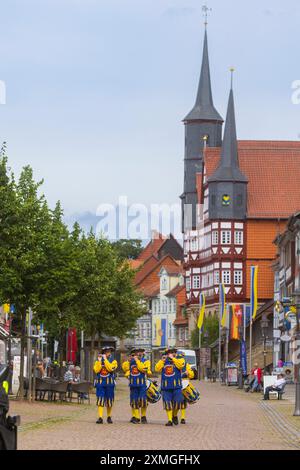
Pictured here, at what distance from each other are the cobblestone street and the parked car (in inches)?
227

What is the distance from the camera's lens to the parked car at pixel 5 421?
14289 mm

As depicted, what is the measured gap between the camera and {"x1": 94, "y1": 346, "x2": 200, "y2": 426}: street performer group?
30078 millimetres

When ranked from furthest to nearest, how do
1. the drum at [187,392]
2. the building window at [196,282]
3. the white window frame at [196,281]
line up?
1. the building window at [196,282]
2. the white window frame at [196,281]
3. the drum at [187,392]

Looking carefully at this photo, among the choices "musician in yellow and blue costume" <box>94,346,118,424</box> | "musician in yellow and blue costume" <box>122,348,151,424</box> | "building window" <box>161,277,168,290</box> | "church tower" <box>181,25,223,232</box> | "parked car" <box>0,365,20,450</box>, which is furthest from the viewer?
"building window" <box>161,277,168,290</box>

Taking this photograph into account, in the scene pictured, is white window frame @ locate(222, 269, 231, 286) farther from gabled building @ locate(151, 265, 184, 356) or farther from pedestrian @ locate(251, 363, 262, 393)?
pedestrian @ locate(251, 363, 262, 393)

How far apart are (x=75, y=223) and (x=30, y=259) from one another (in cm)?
1232

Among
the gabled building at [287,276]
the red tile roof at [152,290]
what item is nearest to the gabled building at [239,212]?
the gabled building at [287,276]

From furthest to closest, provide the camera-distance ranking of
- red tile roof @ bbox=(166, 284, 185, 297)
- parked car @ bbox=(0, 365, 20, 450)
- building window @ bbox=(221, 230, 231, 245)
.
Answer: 1. red tile roof @ bbox=(166, 284, 185, 297)
2. building window @ bbox=(221, 230, 231, 245)
3. parked car @ bbox=(0, 365, 20, 450)

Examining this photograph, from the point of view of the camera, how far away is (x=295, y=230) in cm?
8456

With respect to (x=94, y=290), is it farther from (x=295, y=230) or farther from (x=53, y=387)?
(x=295, y=230)

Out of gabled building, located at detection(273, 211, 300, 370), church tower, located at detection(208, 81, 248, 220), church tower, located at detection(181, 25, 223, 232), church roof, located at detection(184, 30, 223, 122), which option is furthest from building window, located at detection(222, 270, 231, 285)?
church roof, located at detection(184, 30, 223, 122)

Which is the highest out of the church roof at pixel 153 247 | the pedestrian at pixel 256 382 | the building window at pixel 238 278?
the church roof at pixel 153 247

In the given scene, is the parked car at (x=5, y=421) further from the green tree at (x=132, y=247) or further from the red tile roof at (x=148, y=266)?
the green tree at (x=132, y=247)

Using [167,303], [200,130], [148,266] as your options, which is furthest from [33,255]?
[148,266]
